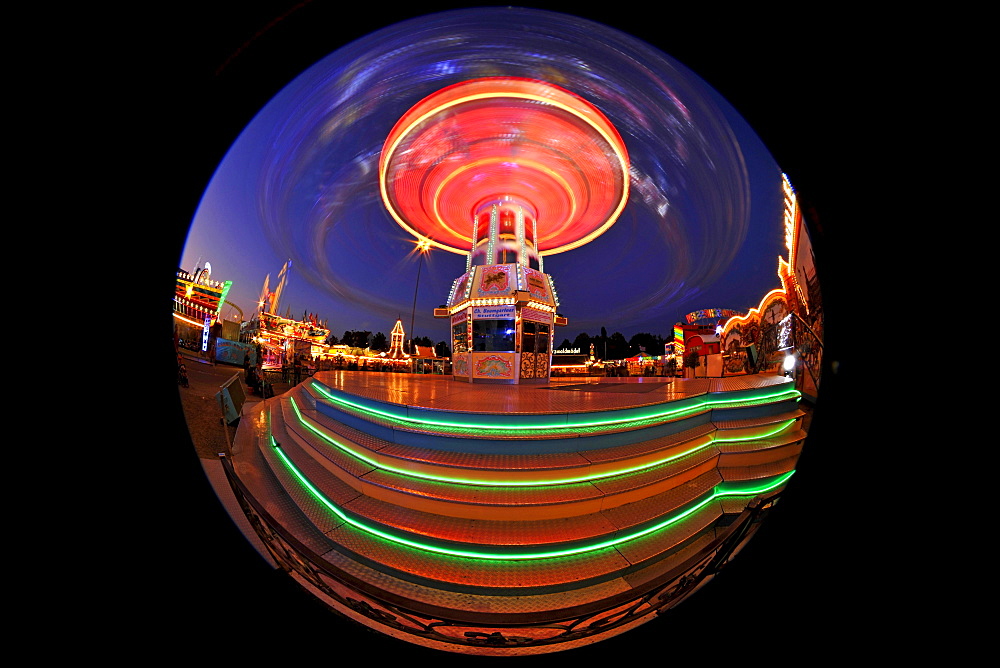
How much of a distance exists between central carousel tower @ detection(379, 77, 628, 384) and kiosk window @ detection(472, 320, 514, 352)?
0.03 metres

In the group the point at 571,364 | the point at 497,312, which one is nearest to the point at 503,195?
the point at 497,312

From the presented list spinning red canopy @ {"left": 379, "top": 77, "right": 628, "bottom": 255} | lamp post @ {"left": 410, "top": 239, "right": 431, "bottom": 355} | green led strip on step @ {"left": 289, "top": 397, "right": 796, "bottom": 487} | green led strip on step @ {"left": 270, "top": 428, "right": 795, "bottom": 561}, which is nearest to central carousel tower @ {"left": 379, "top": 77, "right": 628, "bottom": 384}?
spinning red canopy @ {"left": 379, "top": 77, "right": 628, "bottom": 255}

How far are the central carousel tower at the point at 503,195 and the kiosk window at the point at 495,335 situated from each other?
1.1 inches

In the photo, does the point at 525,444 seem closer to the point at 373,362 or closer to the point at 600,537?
the point at 600,537

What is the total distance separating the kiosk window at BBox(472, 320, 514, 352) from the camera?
6.92 meters

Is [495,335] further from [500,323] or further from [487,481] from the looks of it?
[487,481]

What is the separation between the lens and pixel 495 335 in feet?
22.8

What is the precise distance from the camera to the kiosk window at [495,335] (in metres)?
6.92

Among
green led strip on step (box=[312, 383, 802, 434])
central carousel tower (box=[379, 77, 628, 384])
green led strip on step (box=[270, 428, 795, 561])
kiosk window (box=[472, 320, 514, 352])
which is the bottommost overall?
green led strip on step (box=[270, 428, 795, 561])

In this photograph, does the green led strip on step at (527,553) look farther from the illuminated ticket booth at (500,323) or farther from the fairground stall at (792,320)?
the illuminated ticket booth at (500,323)

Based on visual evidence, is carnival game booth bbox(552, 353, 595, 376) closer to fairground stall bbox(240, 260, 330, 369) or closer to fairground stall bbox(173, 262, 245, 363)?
fairground stall bbox(240, 260, 330, 369)

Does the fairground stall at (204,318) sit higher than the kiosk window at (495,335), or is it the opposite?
the kiosk window at (495,335)

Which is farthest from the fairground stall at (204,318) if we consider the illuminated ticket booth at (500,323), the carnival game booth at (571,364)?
the carnival game booth at (571,364)

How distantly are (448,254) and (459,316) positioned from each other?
1.97m
